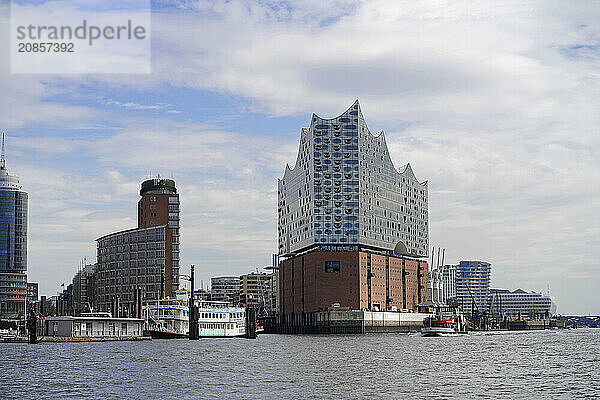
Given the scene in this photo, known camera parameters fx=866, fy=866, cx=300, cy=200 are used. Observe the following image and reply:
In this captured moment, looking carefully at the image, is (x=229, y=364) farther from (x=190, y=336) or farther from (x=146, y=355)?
(x=190, y=336)

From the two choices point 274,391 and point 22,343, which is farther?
point 22,343

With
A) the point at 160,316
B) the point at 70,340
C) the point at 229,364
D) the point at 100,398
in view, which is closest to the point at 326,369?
the point at 229,364

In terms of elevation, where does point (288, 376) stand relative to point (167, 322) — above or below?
below

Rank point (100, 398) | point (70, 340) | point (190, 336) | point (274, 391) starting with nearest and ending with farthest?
point (100, 398) < point (274, 391) < point (70, 340) < point (190, 336)

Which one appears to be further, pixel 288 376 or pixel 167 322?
pixel 167 322

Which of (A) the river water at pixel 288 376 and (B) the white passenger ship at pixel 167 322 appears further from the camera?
(B) the white passenger ship at pixel 167 322

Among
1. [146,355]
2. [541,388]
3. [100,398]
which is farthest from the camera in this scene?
[146,355]

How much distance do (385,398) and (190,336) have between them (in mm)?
116809

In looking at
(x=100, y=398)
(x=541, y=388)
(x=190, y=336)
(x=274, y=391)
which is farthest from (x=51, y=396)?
(x=190, y=336)

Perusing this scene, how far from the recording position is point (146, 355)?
118 metres

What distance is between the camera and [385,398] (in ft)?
217

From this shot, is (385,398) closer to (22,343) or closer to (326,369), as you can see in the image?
(326,369)

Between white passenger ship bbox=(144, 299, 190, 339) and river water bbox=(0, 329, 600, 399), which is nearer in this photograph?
river water bbox=(0, 329, 600, 399)

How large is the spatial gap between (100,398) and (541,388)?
37.1 meters
